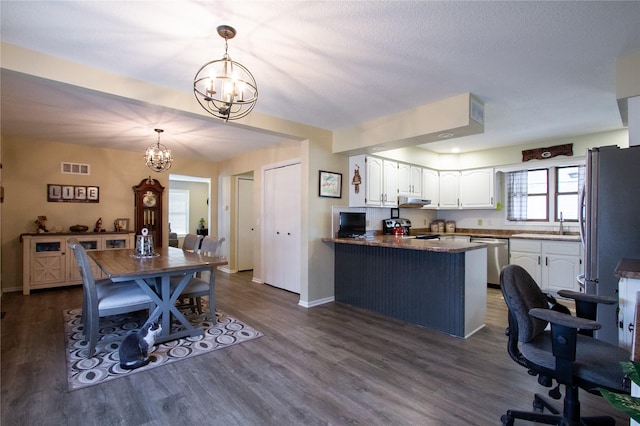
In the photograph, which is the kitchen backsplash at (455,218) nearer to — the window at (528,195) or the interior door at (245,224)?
the window at (528,195)

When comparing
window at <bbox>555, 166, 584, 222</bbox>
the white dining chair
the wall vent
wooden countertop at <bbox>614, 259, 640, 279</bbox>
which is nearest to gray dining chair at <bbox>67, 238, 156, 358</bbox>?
the white dining chair

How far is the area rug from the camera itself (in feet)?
7.65

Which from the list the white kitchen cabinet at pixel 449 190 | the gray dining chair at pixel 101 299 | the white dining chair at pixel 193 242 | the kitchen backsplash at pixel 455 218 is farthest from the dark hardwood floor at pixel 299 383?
the white kitchen cabinet at pixel 449 190

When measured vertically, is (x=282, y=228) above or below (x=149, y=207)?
below

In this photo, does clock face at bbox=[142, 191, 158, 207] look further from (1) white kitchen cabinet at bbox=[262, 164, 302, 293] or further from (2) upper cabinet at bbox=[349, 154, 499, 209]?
(2) upper cabinet at bbox=[349, 154, 499, 209]

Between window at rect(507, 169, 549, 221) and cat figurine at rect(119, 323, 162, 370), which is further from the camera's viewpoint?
window at rect(507, 169, 549, 221)

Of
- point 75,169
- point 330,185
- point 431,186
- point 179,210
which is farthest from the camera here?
point 179,210

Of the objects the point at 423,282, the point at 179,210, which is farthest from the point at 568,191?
the point at 179,210

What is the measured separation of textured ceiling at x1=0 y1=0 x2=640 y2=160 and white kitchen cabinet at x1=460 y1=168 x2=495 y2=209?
1931 mm

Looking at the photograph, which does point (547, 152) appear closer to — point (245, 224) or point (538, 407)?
point (538, 407)

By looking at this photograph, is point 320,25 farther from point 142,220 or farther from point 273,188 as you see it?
point 142,220

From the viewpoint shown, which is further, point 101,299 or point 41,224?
point 41,224

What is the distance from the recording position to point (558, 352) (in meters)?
1.44

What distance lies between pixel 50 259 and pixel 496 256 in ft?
23.0
